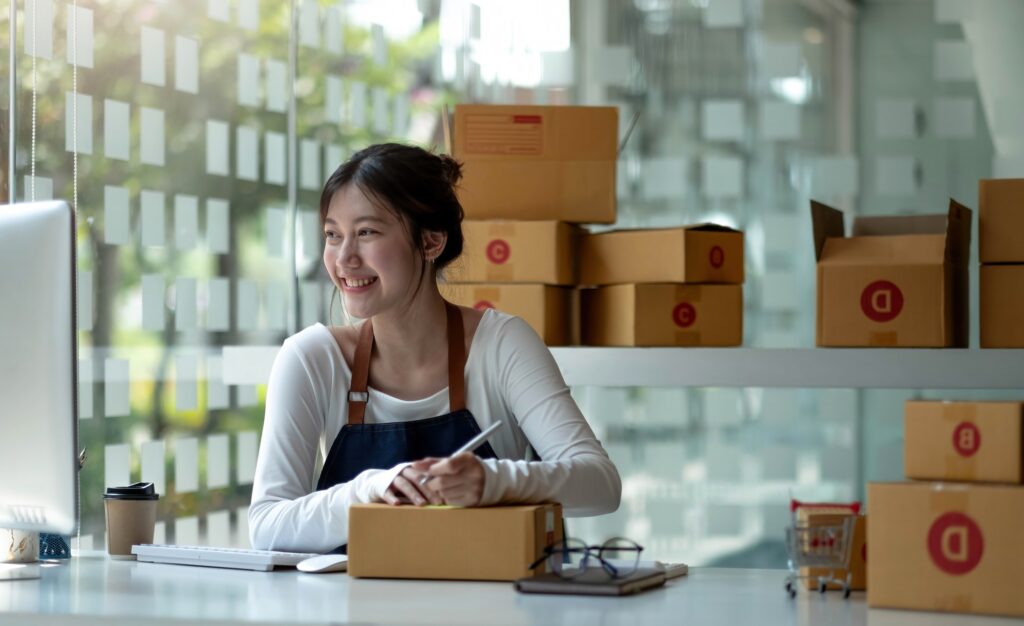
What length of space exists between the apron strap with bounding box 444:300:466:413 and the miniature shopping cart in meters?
0.77

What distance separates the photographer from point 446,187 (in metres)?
2.47

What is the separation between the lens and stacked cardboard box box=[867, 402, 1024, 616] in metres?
1.54

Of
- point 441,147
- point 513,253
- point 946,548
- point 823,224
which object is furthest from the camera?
point 441,147

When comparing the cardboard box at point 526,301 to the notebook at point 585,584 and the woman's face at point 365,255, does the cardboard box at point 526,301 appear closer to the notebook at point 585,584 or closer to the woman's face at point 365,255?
the woman's face at point 365,255

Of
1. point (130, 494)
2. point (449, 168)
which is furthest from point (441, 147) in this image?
point (130, 494)

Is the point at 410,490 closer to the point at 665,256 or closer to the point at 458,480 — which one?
the point at 458,480

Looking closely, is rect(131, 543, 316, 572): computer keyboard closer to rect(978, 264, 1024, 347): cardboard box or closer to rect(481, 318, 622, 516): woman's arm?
rect(481, 318, 622, 516): woman's arm

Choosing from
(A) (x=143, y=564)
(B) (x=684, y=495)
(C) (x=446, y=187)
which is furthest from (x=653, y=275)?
(A) (x=143, y=564)

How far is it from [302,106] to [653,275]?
1.41 m

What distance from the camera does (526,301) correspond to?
10.1 ft

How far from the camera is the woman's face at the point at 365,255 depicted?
233 centimetres

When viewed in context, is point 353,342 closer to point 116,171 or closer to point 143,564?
point 143,564

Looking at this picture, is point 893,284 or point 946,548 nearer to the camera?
point 946,548

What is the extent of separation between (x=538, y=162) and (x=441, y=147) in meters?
1.10
